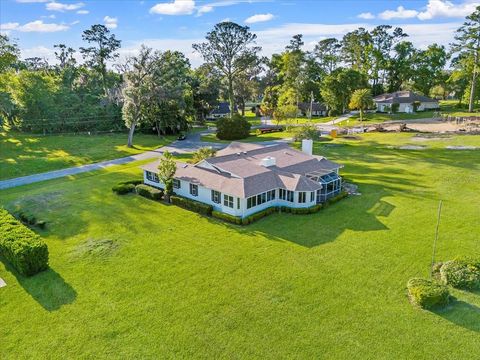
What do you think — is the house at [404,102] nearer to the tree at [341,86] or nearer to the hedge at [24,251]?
the tree at [341,86]

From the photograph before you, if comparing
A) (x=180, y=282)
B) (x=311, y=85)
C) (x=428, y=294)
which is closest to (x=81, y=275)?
(x=180, y=282)

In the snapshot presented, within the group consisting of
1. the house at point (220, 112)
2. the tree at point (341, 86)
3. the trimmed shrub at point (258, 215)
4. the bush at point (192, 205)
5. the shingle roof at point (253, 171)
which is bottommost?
the trimmed shrub at point (258, 215)

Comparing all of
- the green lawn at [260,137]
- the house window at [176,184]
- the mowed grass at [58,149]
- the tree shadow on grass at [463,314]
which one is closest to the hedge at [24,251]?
the house window at [176,184]

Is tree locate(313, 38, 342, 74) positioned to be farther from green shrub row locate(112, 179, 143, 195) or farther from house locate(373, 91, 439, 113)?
green shrub row locate(112, 179, 143, 195)

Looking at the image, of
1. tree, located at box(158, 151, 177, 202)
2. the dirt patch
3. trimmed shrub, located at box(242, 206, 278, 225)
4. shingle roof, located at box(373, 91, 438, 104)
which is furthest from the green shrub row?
shingle roof, located at box(373, 91, 438, 104)

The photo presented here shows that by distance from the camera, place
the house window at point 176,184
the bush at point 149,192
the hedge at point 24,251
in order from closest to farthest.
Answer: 1. the hedge at point 24,251
2. the bush at point 149,192
3. the house window at point 176,184

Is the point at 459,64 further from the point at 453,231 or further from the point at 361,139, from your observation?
the point at 453,231
